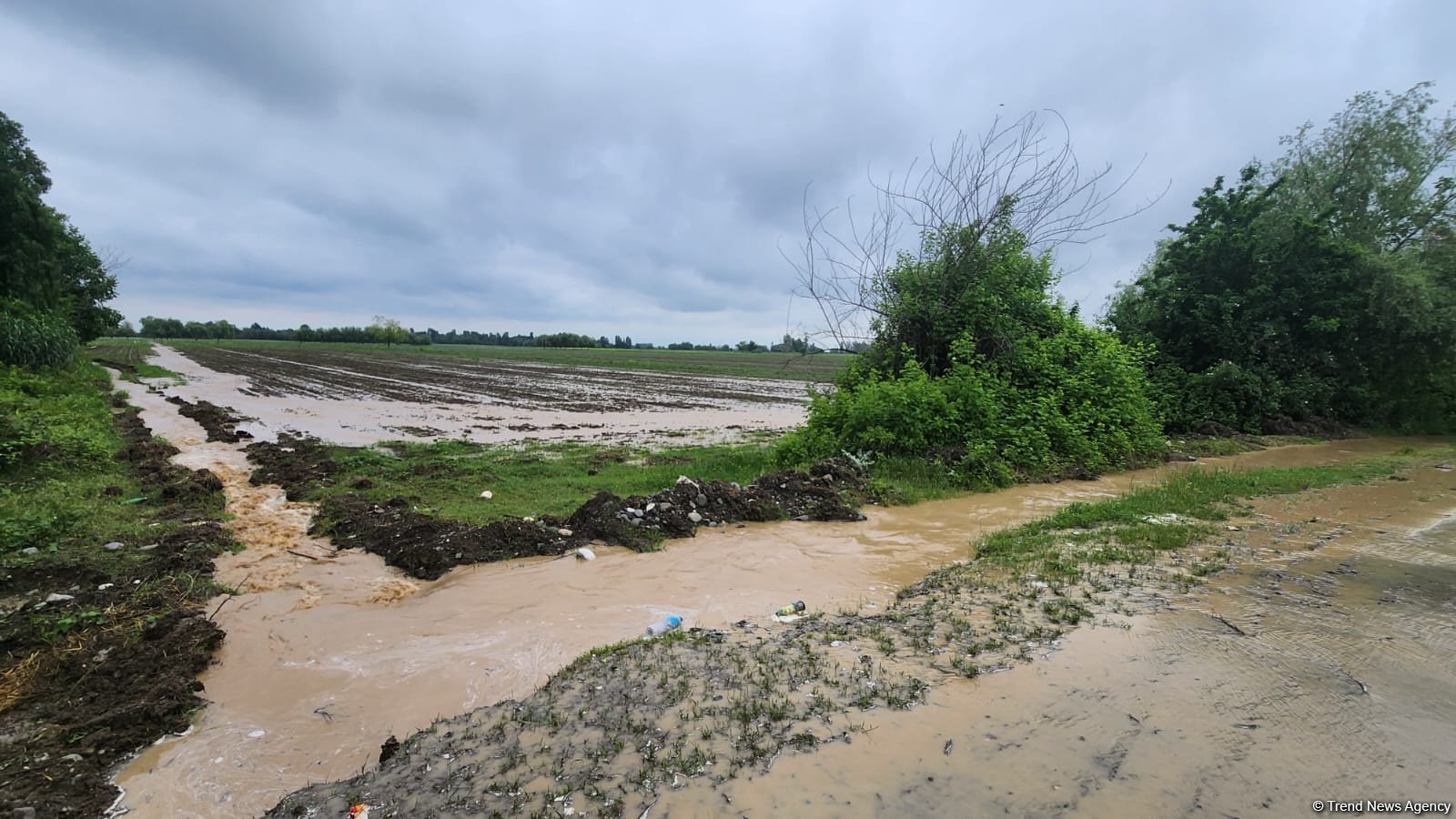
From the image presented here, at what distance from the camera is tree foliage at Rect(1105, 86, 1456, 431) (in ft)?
52.4

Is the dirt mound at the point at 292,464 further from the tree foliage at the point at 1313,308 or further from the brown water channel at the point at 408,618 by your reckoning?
the tree foliage at the point at 1313,308

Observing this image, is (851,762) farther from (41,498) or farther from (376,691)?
(41,498)

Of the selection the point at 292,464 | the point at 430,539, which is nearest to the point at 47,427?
the point at 292,464

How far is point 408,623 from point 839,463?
21.2 feet

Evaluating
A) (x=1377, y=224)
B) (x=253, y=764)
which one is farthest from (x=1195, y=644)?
(x=1377, y=224)

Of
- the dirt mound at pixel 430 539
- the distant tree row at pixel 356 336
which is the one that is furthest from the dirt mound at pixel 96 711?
the distant tree row at pixel 356 336

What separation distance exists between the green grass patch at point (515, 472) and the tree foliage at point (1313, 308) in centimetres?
1341

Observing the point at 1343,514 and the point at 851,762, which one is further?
the point at 1343,514

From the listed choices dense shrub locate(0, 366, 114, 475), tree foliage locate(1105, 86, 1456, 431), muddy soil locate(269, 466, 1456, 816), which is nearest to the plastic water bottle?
muddy soil locate(269, 466, 1456, 816)

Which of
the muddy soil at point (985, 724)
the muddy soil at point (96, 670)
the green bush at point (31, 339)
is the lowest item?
the muddy soil at point (96, 670)

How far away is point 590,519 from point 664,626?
9.05 feet

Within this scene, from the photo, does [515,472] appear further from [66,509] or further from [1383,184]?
[1383,184]

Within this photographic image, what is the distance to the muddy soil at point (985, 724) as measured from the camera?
8.36ft

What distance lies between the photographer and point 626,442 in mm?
14508
